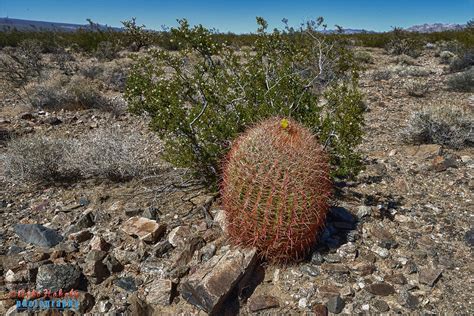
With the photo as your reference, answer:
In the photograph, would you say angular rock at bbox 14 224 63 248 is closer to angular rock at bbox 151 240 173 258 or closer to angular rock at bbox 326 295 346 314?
angular rock at bbox 151 240 173 258

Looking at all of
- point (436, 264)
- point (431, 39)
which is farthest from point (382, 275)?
point (431, 39)

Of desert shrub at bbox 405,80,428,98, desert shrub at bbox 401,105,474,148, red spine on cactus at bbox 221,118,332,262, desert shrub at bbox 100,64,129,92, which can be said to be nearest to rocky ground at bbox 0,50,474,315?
red spine on cactus at bbox 221,118,332,262

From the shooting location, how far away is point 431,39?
2352 centimetres

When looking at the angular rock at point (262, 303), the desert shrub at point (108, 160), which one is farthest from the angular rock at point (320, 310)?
the desert shrub at point (108, 160)

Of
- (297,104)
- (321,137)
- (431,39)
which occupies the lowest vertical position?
(321,137)

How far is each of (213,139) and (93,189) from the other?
1745mm

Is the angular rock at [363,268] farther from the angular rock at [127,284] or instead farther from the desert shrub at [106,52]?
the desert shrub at [106,52]

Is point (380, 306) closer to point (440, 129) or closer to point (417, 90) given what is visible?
point (440, 129)

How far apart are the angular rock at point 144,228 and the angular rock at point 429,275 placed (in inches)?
93.8

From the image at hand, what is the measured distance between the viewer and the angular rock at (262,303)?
9.53ft

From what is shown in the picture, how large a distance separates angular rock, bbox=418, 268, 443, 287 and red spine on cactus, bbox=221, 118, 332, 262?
0.98m

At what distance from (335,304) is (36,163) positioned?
159 inches

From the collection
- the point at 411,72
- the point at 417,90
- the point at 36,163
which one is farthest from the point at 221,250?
the point at 411,72

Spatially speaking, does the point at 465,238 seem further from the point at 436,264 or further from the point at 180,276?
the point at 180,276
